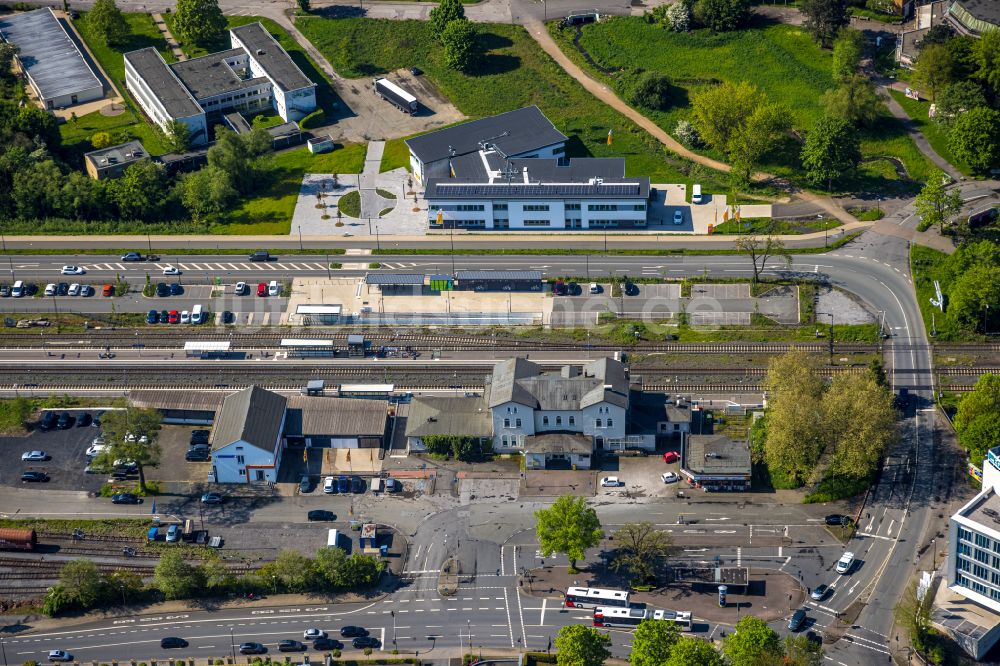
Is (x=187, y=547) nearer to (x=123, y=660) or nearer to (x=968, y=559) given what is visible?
(x=123, y=660)

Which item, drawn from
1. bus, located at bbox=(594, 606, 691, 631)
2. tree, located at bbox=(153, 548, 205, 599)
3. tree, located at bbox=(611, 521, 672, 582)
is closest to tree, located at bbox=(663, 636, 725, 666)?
bus, located at bbox=(594, 606, 691, 631)

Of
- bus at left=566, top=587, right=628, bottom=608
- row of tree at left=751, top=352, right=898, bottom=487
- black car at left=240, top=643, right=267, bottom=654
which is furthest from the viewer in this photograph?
row of tree at left=751, top=352, right=898, bottom=487

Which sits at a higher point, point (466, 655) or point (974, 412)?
point (974, 412)

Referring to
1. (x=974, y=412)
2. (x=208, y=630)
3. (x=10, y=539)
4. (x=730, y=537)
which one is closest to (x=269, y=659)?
(x=208, y=630)

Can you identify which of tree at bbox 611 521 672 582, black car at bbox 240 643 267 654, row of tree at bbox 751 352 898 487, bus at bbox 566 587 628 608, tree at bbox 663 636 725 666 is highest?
row of tree at bbox 751 352 898 487

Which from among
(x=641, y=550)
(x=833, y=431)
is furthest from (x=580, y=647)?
(x=833, y=431)

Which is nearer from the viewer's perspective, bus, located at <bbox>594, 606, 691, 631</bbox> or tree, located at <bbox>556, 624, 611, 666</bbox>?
tree, located at <bbox>556, 624, 611, 666</bbox>

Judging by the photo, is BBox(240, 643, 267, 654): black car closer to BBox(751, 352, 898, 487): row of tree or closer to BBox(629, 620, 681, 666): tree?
BBox(629, 620, 681, 666): tree
